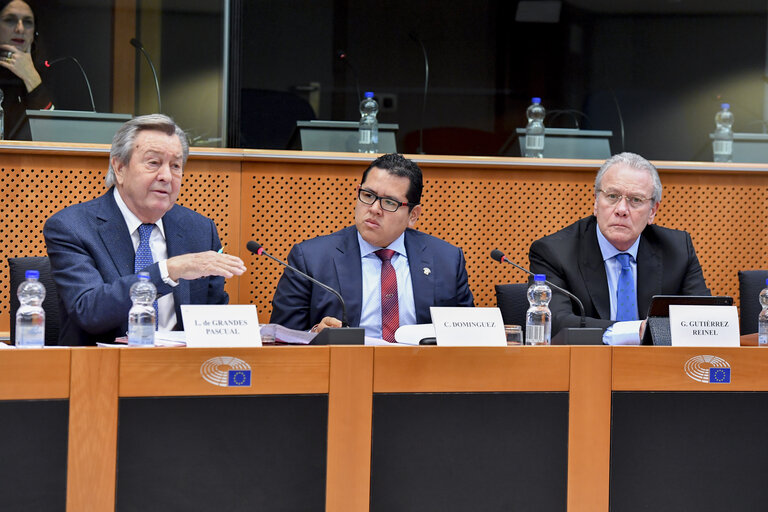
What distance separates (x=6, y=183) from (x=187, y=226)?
1.32 m

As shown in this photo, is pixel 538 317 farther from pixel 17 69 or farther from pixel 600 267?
pixel 17 69

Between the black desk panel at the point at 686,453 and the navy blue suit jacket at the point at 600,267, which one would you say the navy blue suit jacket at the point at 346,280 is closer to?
the navy blue suit jacket at the point at 600,267

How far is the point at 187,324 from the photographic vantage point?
1.78 metres

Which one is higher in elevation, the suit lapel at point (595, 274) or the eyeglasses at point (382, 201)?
the eyeglasses at point (382, 201)

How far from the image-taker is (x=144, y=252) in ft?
7.86

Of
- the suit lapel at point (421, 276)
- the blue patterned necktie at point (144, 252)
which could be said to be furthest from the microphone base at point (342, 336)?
the suit lapel at point (421, 276)

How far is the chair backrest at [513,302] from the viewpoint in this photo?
2.90 m

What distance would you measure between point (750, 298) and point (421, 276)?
3.73 feet

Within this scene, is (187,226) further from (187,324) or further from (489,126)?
(489,126)

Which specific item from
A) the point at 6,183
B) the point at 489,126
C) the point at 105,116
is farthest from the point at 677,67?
the point at 6,183

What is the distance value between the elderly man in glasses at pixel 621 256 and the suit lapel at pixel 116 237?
3.99 ft

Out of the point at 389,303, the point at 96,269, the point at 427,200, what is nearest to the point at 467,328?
the point at 389,303

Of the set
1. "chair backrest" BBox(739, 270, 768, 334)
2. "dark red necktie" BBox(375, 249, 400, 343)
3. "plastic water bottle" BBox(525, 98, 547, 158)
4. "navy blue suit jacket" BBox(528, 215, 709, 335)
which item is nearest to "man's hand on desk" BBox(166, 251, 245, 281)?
"dark red necktie" BBox(375, 249, 400, 343)

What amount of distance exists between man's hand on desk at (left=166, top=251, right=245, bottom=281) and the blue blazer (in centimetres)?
6
